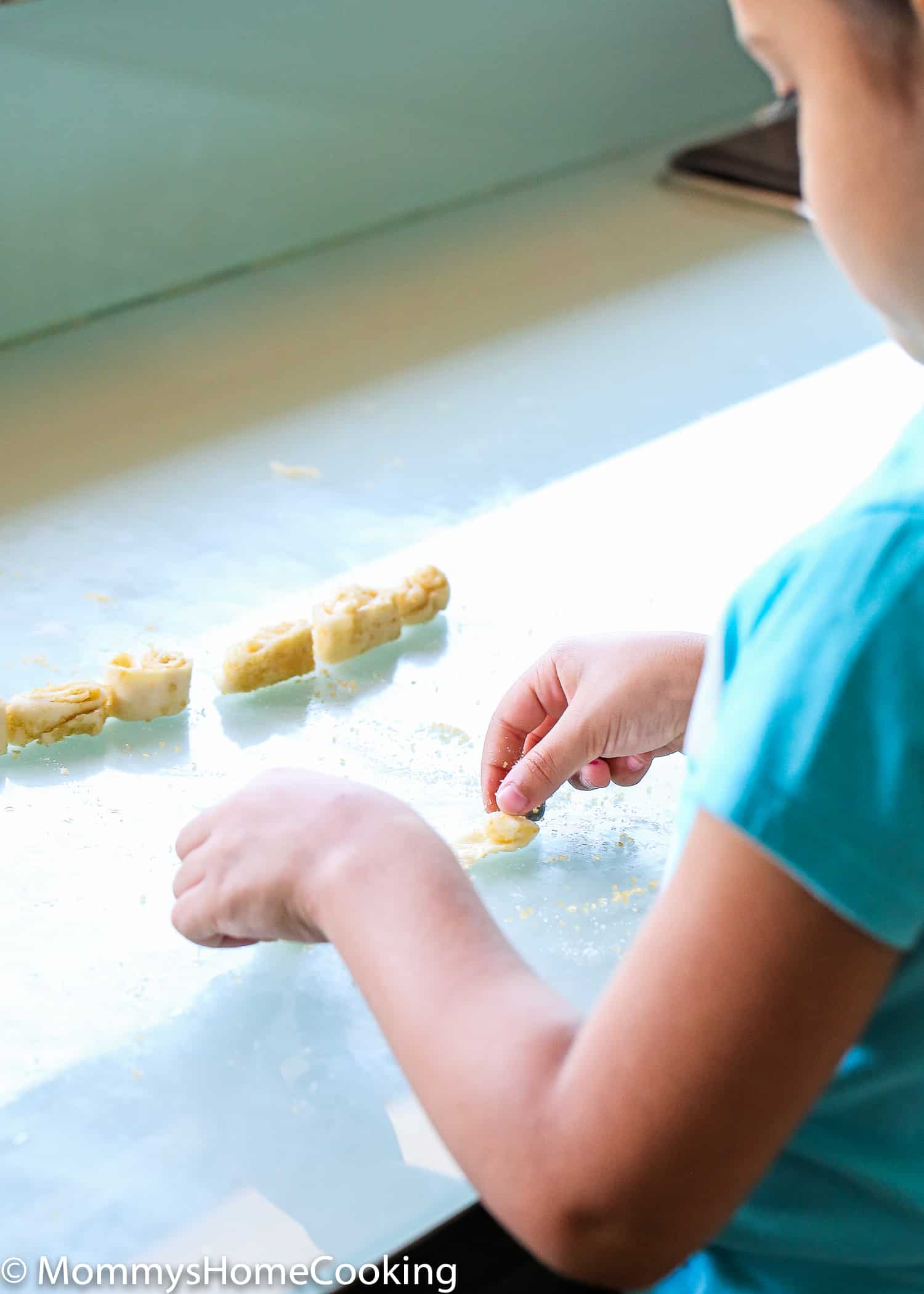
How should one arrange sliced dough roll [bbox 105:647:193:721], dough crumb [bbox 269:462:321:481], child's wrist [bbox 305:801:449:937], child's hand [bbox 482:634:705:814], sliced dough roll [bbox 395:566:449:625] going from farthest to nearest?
dough crumb [bbox 269:462:321:481]
sliced dough roll [bbox 395:566:449:625]
sliced dough roll [bbox 105:647:193:721]
child's hand [bbox 482:634:705:814]
child's wrist [bbox 305:801:449:937]

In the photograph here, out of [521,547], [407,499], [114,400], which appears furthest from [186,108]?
[521,547]

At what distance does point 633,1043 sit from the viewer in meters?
0.55

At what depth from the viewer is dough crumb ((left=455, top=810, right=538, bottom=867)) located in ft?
3.02

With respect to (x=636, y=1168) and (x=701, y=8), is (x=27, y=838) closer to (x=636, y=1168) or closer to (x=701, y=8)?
(x=636, y=1168)

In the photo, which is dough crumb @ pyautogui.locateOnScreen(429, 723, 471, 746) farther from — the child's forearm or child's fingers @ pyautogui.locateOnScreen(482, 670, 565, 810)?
the child's forearm

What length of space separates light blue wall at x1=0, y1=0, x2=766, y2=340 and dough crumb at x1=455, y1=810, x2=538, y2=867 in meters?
0.98

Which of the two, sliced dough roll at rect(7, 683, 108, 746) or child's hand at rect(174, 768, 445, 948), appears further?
sliced dough roll at rect(7, 683, 108, 746)

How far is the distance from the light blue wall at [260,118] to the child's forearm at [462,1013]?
1.17 m

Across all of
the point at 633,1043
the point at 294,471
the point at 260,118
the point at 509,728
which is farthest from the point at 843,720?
the point at 260,118

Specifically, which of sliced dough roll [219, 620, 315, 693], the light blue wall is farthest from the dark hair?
the light blue wall

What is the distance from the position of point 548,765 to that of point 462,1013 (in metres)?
0.34

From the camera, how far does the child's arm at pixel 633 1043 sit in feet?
1.73

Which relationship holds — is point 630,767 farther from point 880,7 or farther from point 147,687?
point 880,7

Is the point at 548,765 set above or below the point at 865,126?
below
